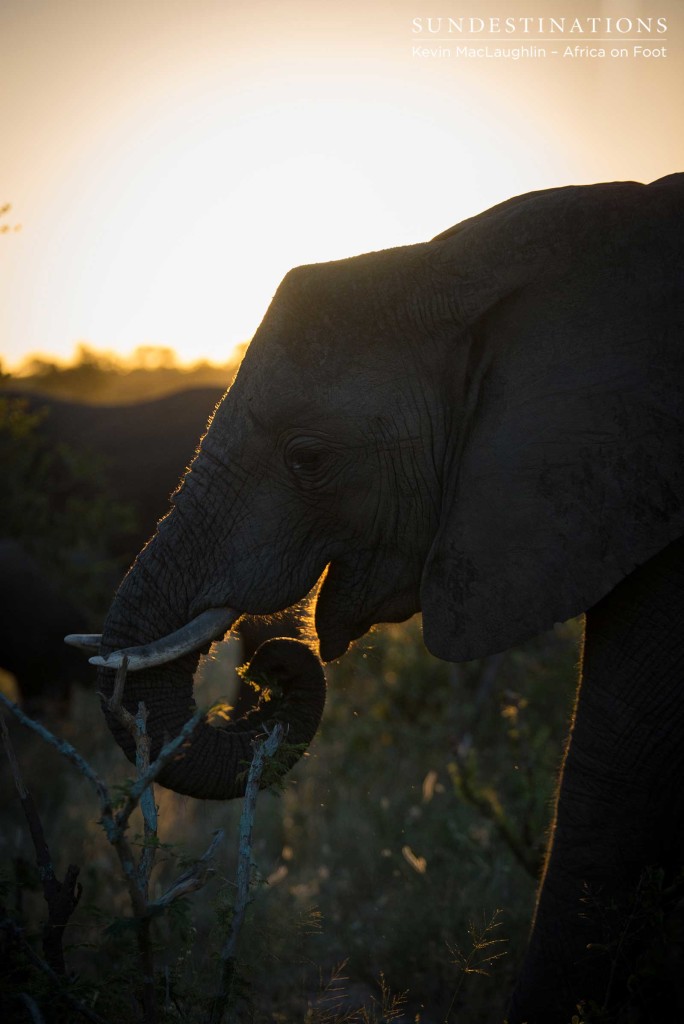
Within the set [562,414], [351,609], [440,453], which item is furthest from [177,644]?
[562,414]

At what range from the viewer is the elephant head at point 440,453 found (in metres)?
2.68

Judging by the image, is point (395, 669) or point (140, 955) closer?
point (140, 955)

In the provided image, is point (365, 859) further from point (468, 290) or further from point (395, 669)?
point (468, 290)

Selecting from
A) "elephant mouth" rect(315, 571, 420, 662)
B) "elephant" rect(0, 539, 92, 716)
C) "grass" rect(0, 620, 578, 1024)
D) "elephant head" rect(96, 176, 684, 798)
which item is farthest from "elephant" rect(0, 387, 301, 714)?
"elephant head" rect(96, 176, 684, 798)

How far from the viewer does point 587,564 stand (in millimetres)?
2674

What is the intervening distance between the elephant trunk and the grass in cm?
22

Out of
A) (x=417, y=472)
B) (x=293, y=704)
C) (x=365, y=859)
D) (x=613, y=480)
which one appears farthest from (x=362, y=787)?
(x=613, y=480)

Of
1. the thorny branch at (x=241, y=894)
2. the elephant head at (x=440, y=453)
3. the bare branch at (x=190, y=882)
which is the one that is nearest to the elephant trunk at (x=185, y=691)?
the elephant head at (x=440, y=453)

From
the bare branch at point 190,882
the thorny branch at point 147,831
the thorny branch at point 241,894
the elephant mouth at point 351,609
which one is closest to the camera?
the thorny branch at point 147,831

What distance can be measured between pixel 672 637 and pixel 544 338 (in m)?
0.90

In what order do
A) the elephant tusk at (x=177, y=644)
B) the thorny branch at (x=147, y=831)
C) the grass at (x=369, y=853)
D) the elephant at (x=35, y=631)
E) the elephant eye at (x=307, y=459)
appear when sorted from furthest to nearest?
the elephant at (x=35, y=631)
the grass at (x=369, y=853)
the elephant eye at (x=307, y=459)
the elephant tusk at (x=177, y=644)
the thorny branch at (x=147, y=831)

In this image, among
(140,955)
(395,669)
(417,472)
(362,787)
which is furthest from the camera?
(395,669)

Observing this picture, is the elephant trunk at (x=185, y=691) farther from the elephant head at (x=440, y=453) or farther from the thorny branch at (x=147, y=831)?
the thorny branch at (x=147, y=831)

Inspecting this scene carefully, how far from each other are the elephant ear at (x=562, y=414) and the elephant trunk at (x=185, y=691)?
498 millimetres
